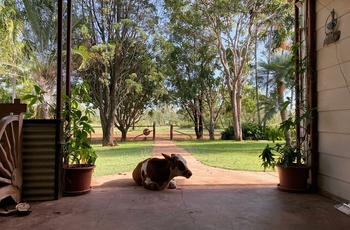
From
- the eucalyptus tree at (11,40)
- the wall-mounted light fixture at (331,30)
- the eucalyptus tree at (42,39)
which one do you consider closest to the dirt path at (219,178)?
the wall-mounted light fixture at (331,30)

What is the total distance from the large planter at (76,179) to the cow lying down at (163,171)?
2.07 ft

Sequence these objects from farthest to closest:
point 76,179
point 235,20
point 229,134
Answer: point 229,134, point 235,20, point 76,179

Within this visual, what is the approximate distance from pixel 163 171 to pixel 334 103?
6.35 feet

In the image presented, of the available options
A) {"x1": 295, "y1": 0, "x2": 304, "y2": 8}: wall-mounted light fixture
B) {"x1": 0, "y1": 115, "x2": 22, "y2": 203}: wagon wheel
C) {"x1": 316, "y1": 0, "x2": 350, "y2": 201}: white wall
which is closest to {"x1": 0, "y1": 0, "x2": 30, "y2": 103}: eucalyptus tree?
{"x1": 0, "y1": 115, "x2": 22, "y2": 203}: wagon wheel

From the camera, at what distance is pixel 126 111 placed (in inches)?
528

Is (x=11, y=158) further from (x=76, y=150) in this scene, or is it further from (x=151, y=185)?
(x=151, y=185)

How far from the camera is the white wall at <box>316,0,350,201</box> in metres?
2.45

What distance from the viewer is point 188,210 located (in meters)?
2.27

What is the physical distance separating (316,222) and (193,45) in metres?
11.9

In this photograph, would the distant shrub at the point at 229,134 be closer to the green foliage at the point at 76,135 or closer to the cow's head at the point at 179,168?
the cow's head at the point at 179,168

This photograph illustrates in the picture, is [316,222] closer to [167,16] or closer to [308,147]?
[308,147]

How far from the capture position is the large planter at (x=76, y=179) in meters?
2.71

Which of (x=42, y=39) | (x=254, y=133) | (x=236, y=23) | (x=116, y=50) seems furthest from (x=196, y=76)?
(x=42, y=39)

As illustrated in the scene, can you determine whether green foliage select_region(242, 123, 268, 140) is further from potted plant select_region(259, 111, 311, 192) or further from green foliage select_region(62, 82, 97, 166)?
green foliage select_region(62, 82, 97, 166)
